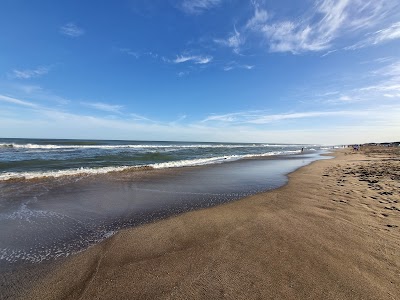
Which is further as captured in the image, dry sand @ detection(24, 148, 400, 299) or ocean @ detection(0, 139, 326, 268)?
ocean @ detection(0, 139, 326, 268)

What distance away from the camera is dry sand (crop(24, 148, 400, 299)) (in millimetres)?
2916

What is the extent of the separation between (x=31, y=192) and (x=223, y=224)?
8015 mm

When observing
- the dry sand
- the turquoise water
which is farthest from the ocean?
the turquoise water

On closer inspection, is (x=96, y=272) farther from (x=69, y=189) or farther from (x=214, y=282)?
(x=69, y=189)

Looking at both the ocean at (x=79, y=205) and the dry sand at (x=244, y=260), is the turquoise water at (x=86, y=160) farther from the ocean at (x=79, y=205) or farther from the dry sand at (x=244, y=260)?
the dry sand at (x=244, y=260)

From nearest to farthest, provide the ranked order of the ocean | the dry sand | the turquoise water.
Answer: the dry sand, the ocean, the turquoise water

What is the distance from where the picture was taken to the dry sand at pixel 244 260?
2.92 metres

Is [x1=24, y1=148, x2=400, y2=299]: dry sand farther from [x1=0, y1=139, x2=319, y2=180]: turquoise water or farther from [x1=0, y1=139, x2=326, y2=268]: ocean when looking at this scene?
[x1=0, y1=139, x2=319, y2=180]: turquoise water

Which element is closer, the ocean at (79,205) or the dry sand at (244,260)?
the dry sand at (244,260)

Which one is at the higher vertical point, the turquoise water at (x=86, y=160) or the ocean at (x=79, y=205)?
the turquoise water at (x=86, y=160)

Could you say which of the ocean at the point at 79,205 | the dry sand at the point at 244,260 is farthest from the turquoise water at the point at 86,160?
the dry sand at the point at 244,260

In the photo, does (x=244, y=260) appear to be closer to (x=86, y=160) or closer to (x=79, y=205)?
(x=79, y=205)

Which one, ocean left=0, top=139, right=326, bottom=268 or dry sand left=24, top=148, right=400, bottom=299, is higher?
dry sand left=24, top=148, right=400, bottom=299

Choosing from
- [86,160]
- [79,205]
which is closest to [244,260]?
[79,205]
